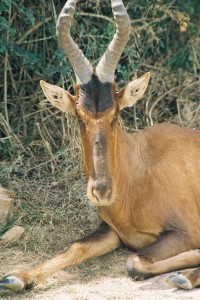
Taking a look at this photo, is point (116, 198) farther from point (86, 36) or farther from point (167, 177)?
point (86, 36)

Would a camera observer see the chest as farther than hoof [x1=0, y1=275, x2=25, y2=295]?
Yes

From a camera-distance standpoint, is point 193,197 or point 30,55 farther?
point 30,55

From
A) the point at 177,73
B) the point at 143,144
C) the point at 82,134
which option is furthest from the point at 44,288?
the point at 177,73

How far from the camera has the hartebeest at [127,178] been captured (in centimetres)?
827

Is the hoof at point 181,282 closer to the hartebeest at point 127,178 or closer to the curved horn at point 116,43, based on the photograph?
the hartebeest at point 127,178

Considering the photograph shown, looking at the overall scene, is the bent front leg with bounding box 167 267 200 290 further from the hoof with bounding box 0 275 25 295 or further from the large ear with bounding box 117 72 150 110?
the large ear with bounding box 117 72 150 110

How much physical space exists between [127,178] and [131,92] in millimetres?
1035

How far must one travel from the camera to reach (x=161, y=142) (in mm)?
9555

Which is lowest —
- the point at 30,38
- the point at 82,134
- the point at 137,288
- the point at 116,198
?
the point at 137,288

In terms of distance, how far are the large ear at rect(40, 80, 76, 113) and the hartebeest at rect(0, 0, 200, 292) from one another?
1 cm

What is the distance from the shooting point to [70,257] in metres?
8.68

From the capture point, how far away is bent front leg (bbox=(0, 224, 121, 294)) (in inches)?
310

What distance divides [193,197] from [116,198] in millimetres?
956

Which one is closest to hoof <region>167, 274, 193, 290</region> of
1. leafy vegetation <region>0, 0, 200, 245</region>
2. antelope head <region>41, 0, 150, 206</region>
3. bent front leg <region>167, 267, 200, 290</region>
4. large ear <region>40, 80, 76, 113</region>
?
bent front leg <region>167, 267, 200, 290</region>
